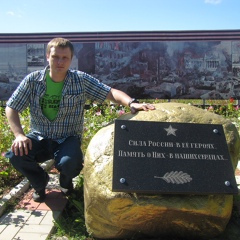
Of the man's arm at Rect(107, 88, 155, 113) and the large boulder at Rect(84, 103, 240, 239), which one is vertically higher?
the man's arm at Rect(107, 88, 155, 113)

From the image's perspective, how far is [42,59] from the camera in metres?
11.1

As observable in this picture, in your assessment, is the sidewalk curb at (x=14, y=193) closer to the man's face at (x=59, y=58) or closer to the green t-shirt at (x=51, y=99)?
the green t-shirt at (x=51, y=99)

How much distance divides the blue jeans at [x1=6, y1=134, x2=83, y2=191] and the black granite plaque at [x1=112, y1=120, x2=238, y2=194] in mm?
549

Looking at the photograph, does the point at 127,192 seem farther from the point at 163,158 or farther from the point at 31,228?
the point at 31,228

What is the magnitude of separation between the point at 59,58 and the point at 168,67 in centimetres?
833

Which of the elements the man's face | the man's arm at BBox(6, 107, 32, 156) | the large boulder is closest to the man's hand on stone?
the man's arm at BBox(6, 107, 32, 156)

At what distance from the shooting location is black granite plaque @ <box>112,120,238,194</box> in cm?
214

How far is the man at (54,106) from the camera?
2.76 meters

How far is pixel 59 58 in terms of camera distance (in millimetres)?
2770

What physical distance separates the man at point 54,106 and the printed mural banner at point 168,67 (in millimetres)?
7840

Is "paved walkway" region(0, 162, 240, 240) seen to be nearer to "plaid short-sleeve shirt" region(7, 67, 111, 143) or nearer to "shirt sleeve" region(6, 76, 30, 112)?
"plaid short-sleeve shirt" region(7, 67, 111, 143)

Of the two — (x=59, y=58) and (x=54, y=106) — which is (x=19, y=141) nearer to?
(x=54, y=106)

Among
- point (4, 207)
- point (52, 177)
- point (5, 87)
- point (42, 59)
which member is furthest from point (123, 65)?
point (4, 207)

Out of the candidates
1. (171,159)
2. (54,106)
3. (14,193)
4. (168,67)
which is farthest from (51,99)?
(168,67)
